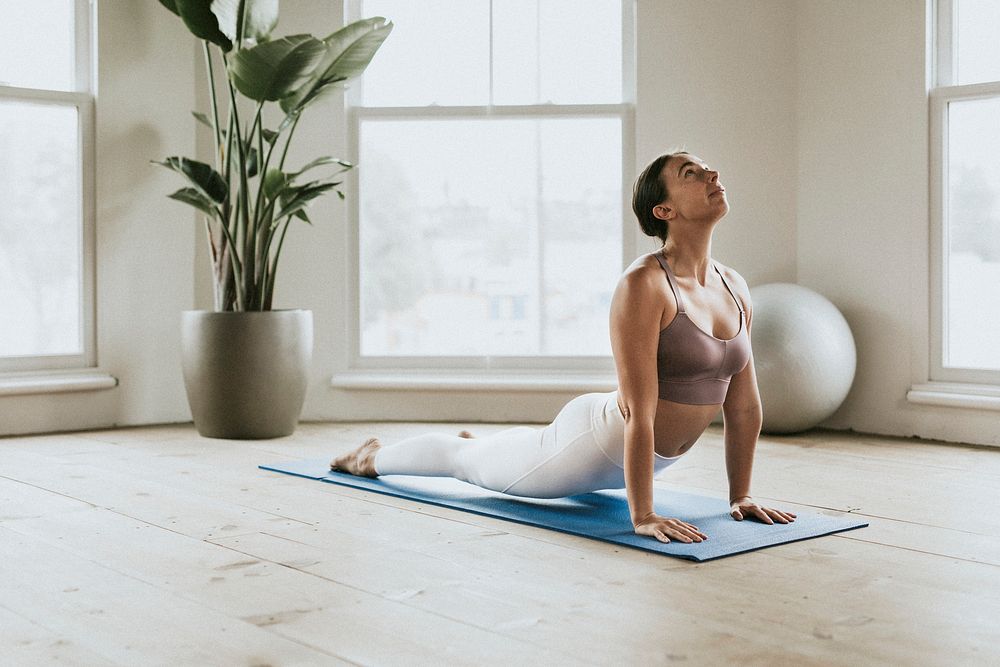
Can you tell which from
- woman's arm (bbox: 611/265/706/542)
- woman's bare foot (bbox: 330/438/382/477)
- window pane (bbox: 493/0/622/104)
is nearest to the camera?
woman's arm (bbox: 611/265/706/542)

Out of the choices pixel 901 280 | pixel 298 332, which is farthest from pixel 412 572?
pixel 901 280

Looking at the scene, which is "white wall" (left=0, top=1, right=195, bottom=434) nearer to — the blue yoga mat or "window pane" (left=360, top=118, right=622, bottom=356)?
"window pane" (left=360, top=118, right=622, bottom=356)

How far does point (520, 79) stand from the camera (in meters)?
4.87

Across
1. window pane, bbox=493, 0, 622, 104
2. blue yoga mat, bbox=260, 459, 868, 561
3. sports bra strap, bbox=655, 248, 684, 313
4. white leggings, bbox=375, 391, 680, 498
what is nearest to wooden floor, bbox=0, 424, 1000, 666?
blue yoga mat, bbox=260, 459, 868, 561

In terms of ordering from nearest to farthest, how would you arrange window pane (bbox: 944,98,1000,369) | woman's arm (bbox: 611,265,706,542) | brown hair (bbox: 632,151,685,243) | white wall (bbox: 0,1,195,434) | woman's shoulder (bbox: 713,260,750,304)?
woman's arm (bbox: 611,265,706,542) → brown hair (bbox: 632,151,685,243) → woman's shoulder (bbox: 713,260,750,304) → window pane (bbox: 944,98,1000,369) → white wall (bbox: 0,1,195,434)

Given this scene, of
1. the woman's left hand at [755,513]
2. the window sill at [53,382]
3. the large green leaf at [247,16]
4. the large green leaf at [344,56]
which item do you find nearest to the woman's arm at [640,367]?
the woman's left hand at [755,513]

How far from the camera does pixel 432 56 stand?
4.93m

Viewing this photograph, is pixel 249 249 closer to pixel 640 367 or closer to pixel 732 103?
pixel 732 103

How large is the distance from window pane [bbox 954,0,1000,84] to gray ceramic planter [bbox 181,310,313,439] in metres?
2.93

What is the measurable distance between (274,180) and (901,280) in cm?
264

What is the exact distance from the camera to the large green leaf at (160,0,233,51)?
408 centimetres

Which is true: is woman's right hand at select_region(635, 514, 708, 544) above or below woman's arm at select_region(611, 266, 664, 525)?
below

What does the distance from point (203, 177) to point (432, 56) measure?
1305mm

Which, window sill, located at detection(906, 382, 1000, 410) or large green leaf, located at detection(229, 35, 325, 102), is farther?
window sill, located at detection(906, 382, 1000, 410)
